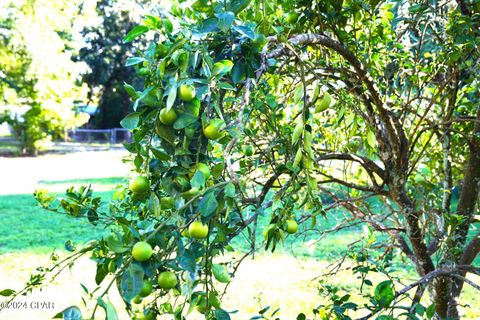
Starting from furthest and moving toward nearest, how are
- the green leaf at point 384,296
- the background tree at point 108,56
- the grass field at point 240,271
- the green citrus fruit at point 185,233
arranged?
the background tree at point 108,56 → the grass field at point 240,271 → the green leaf at point 384,296 → the green citrus fruit at point 185,233

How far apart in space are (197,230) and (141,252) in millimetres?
104

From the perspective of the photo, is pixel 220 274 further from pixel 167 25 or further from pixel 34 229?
pixel 34 229

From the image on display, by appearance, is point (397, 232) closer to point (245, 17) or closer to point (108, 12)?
point (245, 17)

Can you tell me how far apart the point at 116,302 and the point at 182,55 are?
4375 mm

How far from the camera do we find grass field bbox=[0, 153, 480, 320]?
4.55 metres

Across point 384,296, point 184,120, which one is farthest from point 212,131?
point 384,296

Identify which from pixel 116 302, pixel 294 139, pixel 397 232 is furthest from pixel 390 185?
pixel 116 302

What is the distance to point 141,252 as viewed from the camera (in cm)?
78

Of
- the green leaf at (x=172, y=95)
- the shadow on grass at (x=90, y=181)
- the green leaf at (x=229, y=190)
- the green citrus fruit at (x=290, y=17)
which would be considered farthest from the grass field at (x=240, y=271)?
the shadow on grass at (x=90, y=181)

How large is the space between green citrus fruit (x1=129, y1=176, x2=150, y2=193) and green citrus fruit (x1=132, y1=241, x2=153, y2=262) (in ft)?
0.48

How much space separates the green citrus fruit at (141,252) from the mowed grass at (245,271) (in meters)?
2.55

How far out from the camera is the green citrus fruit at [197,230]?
84cm

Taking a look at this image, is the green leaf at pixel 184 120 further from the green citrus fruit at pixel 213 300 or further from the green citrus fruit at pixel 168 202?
the green citrus fruit at pixel 213 300

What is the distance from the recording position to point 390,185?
229 centimetres
